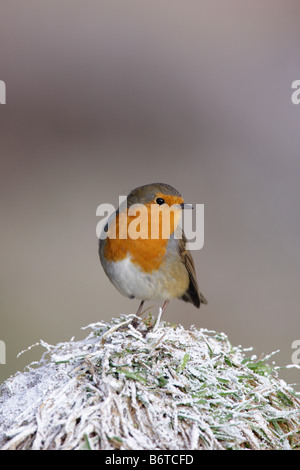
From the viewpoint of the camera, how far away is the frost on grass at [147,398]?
1417mm

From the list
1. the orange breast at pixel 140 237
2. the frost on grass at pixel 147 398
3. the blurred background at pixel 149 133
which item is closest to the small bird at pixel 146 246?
the orange breast at pixel 140 237

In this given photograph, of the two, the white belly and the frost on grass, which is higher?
the white belly

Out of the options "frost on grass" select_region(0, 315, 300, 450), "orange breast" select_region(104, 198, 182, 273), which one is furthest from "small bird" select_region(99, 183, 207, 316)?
"frost on grass" select_region(0, 315, 300, 450)

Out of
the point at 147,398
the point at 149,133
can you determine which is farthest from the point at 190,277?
the point at 149,133

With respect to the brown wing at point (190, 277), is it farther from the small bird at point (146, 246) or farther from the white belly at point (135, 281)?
the white belly at point (135, 281)

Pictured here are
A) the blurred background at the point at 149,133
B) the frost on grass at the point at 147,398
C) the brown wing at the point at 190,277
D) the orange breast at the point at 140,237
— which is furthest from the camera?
the blurred background at the point at 149,133

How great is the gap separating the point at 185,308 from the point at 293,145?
2473mm

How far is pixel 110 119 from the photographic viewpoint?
21.1 ft

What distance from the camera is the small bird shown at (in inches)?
106

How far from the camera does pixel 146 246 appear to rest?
2711mm

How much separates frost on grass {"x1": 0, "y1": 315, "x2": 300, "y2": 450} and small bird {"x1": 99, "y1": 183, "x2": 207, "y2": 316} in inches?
32.9

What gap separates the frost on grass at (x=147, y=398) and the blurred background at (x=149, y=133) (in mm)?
3479

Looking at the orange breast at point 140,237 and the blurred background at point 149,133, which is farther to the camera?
the blurred background at point 149,133

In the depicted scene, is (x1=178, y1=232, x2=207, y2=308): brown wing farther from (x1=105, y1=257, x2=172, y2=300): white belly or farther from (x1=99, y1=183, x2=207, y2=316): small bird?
(x1=105, y1=257, x2=172, y2=300): white belly
